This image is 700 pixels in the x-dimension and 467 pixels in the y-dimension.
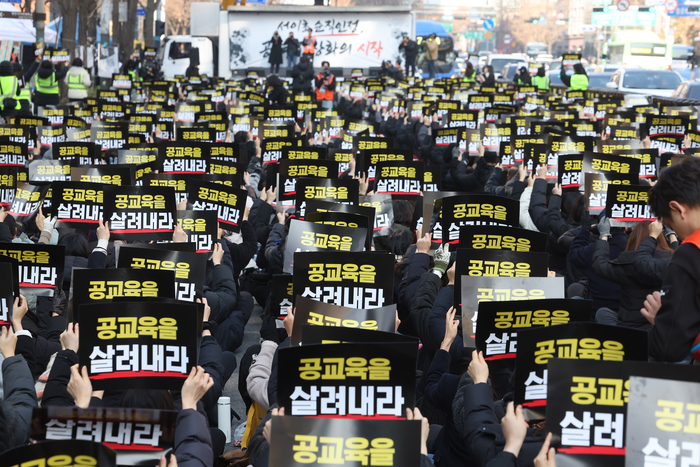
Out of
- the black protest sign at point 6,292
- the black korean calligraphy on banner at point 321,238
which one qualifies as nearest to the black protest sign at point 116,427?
the black protest sign at point 6,292

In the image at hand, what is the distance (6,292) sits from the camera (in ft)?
16.0

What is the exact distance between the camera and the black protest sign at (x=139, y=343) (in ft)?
13.2

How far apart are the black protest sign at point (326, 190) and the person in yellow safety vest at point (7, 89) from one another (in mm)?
13665

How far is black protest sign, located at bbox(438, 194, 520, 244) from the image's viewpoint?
6930 mm

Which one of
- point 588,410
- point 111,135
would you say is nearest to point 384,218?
point 588,410

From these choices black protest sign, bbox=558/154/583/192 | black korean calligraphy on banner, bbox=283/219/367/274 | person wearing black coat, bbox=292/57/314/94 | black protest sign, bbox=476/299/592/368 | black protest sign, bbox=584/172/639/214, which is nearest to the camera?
black protest sign, bbox=476/299/592/368

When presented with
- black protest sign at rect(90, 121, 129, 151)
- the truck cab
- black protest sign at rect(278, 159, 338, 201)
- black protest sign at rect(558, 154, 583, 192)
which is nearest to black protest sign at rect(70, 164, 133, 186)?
black protest sign at rect(278, 159, 338, 201)

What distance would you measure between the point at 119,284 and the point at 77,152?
6.83 meters

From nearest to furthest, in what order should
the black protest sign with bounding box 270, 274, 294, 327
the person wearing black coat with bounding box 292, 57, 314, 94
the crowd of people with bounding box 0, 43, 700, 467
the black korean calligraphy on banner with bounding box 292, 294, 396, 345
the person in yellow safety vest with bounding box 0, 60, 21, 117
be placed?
the crowd of people with bounding box 0, 43, 700, 467
the black korean calligraphy on banner with bounding box 292, 294, 396, 345
the black protest sign with bounding box 270, 274, 294, 327
the person in yellow safety vest with bounding box 0, 60, 21, 117
the person wearing black coat with bounding box 292, 57, 314, 94

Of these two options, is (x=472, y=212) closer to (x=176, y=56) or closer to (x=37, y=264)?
(x=37, y=264)

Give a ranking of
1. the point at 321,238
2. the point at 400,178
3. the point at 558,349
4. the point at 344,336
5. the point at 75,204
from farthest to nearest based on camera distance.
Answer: the point at 400,178 < the point at 75,204 < the point at 321,238 < the point at 344,336 < the point at 558,349

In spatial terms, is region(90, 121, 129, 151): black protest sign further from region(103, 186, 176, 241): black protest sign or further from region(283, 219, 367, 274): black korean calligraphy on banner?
region(283, 219, 367, 274): black korean calligraphy on banner

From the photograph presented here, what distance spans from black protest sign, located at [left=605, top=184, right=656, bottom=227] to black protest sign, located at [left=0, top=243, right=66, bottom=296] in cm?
423

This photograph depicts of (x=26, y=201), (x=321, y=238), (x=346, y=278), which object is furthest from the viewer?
(x=26, y=201)
